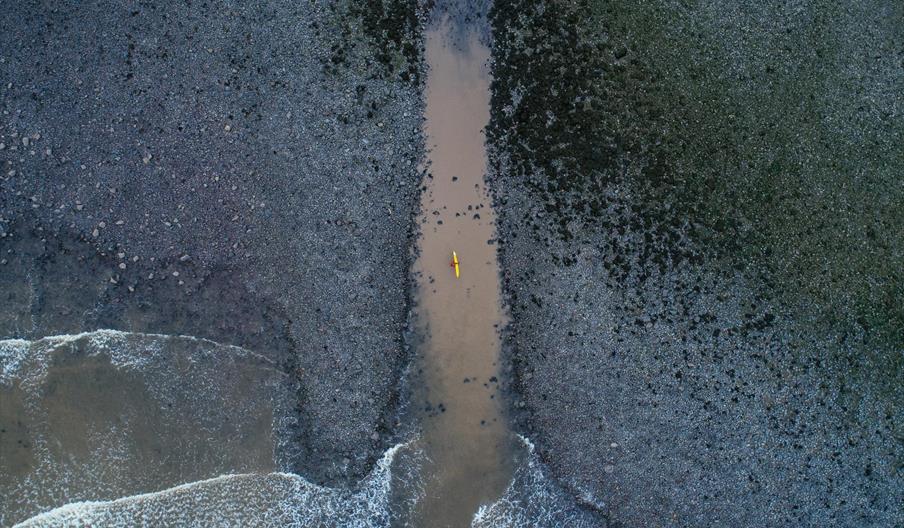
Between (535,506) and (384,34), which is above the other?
(384,34)

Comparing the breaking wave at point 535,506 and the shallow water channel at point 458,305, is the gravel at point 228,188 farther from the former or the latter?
the breaking wave at point 535,506

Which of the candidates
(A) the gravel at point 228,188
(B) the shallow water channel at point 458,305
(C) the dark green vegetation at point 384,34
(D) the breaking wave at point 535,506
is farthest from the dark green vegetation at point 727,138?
(D) the breaking wave at point 535,506

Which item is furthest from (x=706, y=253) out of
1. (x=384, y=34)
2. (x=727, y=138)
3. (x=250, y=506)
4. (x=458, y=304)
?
(x=250, y=506)

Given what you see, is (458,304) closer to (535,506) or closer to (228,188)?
(535,506)

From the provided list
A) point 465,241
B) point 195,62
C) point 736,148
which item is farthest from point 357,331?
point 736,148

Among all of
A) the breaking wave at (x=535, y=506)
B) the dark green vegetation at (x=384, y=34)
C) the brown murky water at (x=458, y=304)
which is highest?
the dark green vegetation at (x=384, y=34)

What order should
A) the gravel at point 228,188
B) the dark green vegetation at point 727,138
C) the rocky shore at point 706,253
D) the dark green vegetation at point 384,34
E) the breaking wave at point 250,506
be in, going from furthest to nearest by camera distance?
the dark green vegetation at point 384,34, the dark green vegetation at point 727,138, the rocky shore at point 706,253, the gravel at point 228,188, the breaking wave at point 250,506

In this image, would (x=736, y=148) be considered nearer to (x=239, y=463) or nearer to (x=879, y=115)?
(x=879, y=115)
